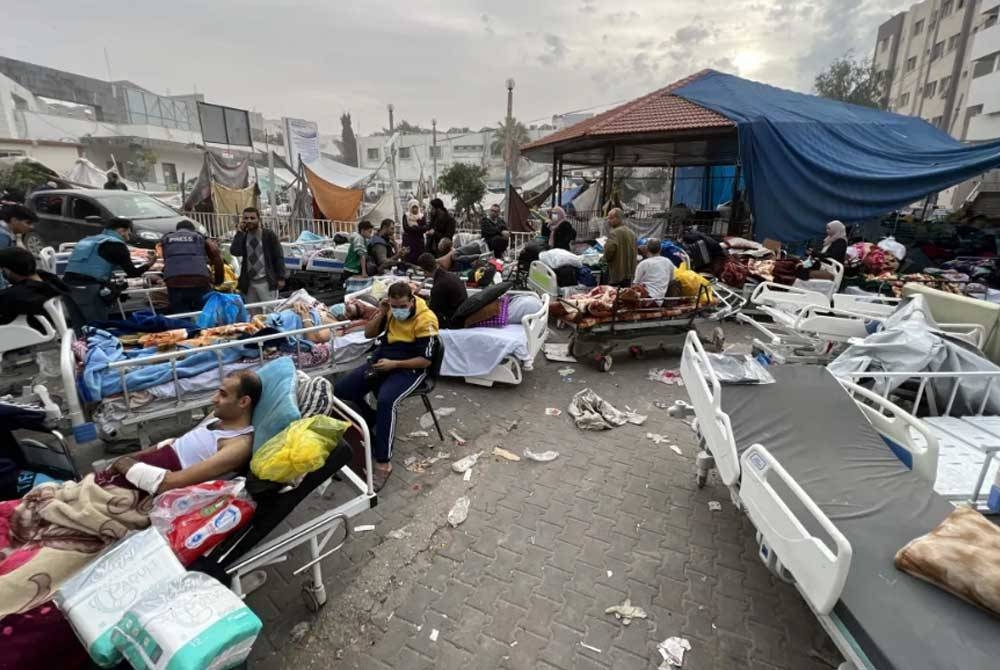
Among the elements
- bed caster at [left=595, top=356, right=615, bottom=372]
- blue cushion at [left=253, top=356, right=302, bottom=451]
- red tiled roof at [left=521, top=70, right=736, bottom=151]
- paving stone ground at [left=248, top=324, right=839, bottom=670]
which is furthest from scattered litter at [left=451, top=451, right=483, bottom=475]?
red tiled roof at [left=521, top=70, right=736, bottom=151]

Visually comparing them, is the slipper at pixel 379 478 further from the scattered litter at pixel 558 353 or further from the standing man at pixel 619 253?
the standing man at pixel 619 253

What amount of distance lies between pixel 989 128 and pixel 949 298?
1226 inches

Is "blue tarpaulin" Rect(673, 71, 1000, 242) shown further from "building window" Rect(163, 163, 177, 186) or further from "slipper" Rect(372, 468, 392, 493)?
"building window" Rect(163, 163, 177, 186)

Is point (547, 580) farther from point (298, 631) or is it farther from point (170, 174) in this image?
point (170, 174)

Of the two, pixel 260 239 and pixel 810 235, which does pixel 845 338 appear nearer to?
pixel 810 235

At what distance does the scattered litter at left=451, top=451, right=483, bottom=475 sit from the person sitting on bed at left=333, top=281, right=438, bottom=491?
1.75 feet

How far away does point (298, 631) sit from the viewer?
2.51 m

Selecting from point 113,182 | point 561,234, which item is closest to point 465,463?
point 561,234

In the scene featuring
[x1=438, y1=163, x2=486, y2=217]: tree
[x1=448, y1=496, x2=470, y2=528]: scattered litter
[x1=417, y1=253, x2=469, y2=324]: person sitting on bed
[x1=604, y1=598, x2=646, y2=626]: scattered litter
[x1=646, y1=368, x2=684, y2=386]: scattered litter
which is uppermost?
[x1=438, y1=163, x2=486, y2=217]: tree

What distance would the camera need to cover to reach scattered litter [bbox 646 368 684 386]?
5.76m

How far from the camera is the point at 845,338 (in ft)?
16.6

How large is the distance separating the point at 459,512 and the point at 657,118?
1077cm

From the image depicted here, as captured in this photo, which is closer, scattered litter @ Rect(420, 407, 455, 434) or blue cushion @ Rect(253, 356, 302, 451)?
blue cushion @ Rect(253, 356, 302, 451)

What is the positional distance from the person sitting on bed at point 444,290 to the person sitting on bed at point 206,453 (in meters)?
2.74
